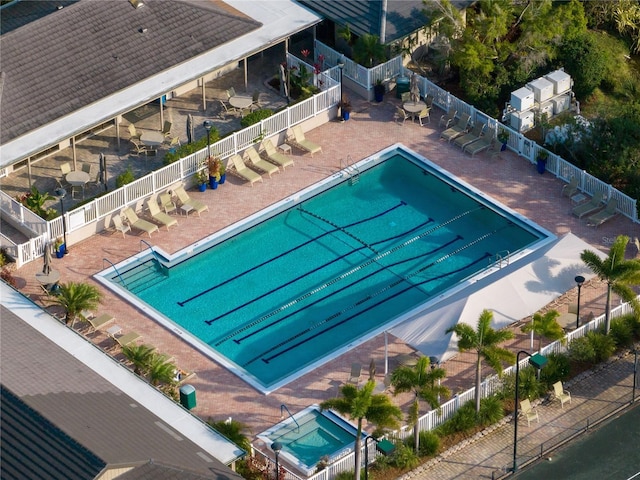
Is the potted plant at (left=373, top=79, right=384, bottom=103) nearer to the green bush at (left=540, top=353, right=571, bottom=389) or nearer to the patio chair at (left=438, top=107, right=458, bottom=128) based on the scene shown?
the patio chair at (left=438, top=107, right=458, bottom=128)

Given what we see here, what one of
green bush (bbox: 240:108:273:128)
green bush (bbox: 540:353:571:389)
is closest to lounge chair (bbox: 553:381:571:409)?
green bush (bbox: 540:353:571:389)

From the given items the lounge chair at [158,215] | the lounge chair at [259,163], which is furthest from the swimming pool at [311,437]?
the lounge chair at [259,163]

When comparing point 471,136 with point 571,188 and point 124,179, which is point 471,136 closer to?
point 571,188

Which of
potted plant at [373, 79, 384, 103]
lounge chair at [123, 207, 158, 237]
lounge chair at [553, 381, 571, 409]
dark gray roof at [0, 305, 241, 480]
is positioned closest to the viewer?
dark gray roof at [0, 305, 241, 480]

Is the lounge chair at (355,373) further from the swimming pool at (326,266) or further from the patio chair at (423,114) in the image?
the patio chair at (423,114)

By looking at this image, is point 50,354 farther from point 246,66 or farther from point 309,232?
point 246,66
